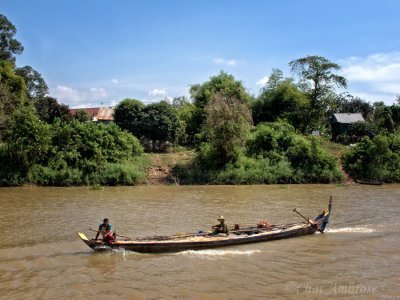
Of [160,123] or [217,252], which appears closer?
[217,252]

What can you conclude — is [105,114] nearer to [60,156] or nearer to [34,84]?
[34,84]

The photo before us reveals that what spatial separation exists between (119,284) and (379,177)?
25.6 meters

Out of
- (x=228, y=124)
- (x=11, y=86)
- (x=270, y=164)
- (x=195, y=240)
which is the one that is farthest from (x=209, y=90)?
(x=195, y=240)

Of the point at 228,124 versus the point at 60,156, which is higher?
the point at 228,124

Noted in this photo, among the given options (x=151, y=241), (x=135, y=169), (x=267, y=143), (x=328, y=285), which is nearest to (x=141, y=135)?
(x=135, y=169)

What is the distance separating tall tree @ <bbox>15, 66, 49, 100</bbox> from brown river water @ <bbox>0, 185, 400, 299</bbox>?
2676 centimetres

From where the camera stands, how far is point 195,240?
33.5ft

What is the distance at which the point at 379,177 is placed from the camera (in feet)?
89.0

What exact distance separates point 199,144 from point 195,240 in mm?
20442

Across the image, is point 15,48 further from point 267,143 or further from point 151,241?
point 151,241

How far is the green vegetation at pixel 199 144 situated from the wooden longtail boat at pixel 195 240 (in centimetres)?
1429

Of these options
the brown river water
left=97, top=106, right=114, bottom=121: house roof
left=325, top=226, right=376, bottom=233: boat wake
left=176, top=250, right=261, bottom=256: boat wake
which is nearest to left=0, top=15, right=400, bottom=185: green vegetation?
the brown river water

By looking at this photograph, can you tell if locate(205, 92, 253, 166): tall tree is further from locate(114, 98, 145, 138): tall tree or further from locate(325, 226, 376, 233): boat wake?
locate(325, 226, 376, 233): boat wake

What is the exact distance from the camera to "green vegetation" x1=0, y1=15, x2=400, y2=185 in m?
24.2
